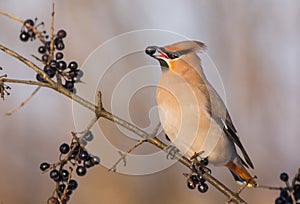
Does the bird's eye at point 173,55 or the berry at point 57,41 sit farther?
the bird's eye at point 173,55

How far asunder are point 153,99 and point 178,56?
3.25m

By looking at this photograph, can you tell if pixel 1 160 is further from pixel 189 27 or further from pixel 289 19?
pixel 289 19

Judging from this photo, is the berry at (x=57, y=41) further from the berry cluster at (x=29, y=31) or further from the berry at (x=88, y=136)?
the berry at (x=88, y=136)

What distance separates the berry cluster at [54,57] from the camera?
196 centimetres

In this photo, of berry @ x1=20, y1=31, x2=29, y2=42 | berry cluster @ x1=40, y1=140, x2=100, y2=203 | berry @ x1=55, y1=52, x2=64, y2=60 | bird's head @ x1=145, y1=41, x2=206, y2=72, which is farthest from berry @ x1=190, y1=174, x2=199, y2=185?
bird's head @ x1=145, y1=41, x2=206, y2=72

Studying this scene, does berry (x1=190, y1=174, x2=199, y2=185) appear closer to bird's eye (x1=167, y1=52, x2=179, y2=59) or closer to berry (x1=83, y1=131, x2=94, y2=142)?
berry (x1=83, y1=131, x2=94, y2=142)

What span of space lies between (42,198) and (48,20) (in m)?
2.23

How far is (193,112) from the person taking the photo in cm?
336

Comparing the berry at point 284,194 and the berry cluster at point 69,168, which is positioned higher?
the berry cluster at point 69,168

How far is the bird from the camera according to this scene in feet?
10.8

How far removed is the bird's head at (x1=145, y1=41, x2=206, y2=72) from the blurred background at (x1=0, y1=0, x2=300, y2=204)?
113 inches

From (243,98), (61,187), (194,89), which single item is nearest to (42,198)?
(243,98)

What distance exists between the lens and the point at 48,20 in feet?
24.4

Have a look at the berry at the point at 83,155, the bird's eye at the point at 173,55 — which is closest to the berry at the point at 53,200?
the berry at the point at 83,155
